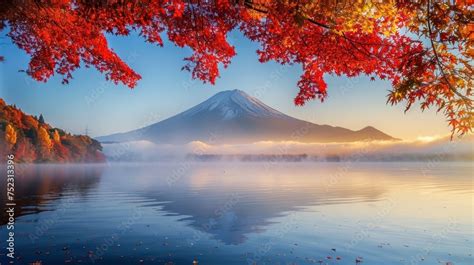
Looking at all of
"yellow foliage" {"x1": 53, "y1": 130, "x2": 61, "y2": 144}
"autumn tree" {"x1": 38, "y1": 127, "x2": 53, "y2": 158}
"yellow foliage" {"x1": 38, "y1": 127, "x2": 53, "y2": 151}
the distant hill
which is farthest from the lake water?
"yellow foliage" {"x1": 53, "y1": 130, "x2": 61, "y2": 144}

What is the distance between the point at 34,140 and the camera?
284 ft

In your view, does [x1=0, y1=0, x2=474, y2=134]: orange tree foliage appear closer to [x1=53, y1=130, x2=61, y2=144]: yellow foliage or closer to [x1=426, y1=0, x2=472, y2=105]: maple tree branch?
[x1=426, y1=0, x2=472, y2=105]: maple tree branch

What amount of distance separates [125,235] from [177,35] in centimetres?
752

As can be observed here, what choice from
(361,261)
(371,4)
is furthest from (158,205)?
(371,4)

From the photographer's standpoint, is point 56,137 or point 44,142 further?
point 56,137

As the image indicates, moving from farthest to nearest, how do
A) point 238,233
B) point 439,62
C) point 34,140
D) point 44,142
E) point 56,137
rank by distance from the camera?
1. point 56,137
2. point 44,142
3. point 34,140
4. point 238,233
5. point 439,62

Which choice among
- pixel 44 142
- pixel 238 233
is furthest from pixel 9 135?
pixel 238 233

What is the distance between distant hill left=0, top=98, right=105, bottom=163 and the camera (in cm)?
7506

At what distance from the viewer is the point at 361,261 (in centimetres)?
1042

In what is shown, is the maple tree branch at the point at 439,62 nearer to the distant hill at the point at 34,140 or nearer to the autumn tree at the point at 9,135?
the distant hill at the point at 34,140

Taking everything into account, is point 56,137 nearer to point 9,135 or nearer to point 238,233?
point 9,135

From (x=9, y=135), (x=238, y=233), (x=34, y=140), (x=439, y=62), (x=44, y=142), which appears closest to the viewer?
(x=439, y=62)

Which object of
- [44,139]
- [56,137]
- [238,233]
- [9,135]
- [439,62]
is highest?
[56,137]

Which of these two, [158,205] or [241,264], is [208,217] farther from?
[241,264]
